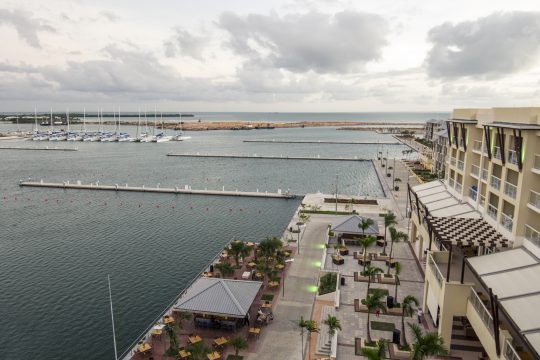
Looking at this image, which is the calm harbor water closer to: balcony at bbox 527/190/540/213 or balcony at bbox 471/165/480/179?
balcony at bbox 471/165/480/179

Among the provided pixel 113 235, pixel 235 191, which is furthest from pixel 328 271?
pixel 235 191

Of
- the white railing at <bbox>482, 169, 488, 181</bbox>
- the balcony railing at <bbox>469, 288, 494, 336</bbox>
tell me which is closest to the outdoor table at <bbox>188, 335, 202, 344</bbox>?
the balcony railing at <bbox>469, 288, 494, 336</bbox>

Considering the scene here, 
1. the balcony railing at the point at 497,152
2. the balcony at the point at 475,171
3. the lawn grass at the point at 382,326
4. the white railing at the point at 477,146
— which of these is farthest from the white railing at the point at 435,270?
the white railing at the point at 477,146

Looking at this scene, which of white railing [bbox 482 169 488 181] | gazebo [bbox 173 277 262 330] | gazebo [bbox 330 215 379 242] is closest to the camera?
gazebo [bbox 173 277 262 330]

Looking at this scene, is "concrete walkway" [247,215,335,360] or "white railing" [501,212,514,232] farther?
"white railing" [501,212,514,232]

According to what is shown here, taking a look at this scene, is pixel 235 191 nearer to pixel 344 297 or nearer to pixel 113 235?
pixel 113 235

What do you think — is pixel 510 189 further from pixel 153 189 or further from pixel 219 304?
pixel 153 189

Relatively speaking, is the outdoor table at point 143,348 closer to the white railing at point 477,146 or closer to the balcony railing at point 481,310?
the balcony railing at point 481,310

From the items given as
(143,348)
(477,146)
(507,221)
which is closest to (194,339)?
(143,348)
